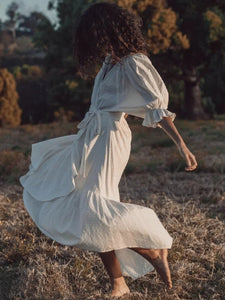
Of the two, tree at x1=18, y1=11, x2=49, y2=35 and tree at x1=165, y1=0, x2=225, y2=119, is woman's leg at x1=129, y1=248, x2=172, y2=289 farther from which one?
tree at x1=18, y1=11, x2=49, y2=35

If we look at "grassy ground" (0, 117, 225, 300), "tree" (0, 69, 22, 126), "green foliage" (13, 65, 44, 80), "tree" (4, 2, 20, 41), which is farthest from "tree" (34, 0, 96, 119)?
"tree" (4, 2, 20, 41)

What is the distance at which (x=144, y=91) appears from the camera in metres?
2.02

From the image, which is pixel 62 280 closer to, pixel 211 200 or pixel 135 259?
pixel 135 259

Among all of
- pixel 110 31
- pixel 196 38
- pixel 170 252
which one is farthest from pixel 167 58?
pixel 110 31

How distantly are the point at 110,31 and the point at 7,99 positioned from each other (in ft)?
45.9

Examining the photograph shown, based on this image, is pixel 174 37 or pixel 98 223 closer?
pixel 98 223

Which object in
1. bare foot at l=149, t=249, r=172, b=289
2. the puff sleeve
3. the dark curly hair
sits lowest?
bare foot at l=149, t=249, r=172, b=289

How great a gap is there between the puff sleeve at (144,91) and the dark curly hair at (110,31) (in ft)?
0.20

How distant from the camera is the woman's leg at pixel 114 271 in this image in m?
2.16

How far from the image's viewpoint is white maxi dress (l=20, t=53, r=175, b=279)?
6.59 ft

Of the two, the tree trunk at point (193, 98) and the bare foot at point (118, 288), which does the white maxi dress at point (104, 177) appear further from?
the tree trunk at point (193, 98)

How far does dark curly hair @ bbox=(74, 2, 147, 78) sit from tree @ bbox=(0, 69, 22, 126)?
13.7 m

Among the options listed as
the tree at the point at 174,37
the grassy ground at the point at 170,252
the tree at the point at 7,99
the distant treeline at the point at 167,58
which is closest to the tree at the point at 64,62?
the distant treeline at the point at 167,58

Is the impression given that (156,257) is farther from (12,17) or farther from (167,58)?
(12,17)
